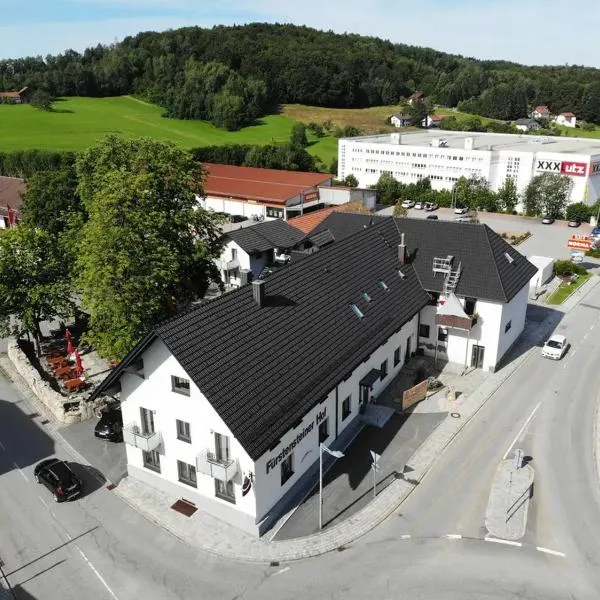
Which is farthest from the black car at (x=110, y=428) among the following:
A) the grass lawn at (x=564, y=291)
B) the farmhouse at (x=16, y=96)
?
the farmhouse at (x=16, y=96)

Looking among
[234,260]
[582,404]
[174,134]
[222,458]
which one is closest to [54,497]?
[222,458]

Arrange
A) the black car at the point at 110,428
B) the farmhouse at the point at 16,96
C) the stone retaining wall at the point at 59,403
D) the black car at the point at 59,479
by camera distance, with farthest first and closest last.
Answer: the farmhouse at the point at 16,96, the stone retaining wall at the point at 59,403, the black car at the point at 110,428, the black car at the point at 59,479

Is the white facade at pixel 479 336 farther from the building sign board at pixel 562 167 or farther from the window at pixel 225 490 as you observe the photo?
the building sign board at pixel 562 167

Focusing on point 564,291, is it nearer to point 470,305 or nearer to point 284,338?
point 470,305

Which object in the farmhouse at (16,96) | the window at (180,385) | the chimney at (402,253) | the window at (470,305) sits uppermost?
the farmhouse at (16,96)

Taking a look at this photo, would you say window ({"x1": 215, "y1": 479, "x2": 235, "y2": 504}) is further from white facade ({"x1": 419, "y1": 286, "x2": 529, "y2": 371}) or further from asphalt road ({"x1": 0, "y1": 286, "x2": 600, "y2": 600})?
white facade ({"x1": 419, "y1": 286, "x2": 529, "y2": 371})

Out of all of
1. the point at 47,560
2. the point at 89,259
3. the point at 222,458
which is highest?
the point at 89,259

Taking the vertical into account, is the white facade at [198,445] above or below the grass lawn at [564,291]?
above

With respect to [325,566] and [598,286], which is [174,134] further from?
[325,566]
